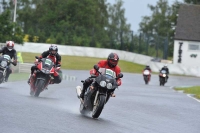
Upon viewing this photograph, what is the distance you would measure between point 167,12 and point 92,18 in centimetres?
4601

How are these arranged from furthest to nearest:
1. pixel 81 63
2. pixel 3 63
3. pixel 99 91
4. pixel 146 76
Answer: pixel 81 63, pixel 146 76, pixel 3 63, pixel 99 91

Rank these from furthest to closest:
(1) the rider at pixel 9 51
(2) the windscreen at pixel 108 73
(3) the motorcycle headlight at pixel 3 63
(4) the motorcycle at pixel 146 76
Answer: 1. (4) the motorcycle at pixel 146 76
2. (1) the rider at pixel 9 51
3. (3) the motorcycle headlight at pixel 3 63
4. (2) the windscreen at pixel 108 73

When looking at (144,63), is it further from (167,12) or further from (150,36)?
(167,12)

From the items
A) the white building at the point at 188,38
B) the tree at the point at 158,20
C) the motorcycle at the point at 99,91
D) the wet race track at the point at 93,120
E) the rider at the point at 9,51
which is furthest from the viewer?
the tree at the point at 158,20

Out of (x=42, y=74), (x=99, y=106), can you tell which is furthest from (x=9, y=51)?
(x=99, y=106)

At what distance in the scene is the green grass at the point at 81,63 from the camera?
6312 cm

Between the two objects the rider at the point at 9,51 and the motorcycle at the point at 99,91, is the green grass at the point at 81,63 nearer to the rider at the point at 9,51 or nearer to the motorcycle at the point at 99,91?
the rider at the point at 9,51

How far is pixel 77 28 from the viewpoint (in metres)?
81.4

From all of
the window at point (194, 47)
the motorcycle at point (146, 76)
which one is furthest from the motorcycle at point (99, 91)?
the window at point (194, 47)

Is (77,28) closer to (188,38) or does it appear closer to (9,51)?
(188,38)

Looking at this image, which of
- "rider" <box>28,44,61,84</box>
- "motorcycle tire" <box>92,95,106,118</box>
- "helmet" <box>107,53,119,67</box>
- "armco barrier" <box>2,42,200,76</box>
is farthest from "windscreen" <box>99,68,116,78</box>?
"armco barrier" <box>2,42,200,76</box>

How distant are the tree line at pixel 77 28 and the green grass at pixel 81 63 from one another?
3478mm

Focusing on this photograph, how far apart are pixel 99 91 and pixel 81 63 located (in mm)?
51239

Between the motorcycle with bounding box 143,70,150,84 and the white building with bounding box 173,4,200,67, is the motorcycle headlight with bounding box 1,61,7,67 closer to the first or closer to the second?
the motorcycle with bounding box 143,70,150,84
